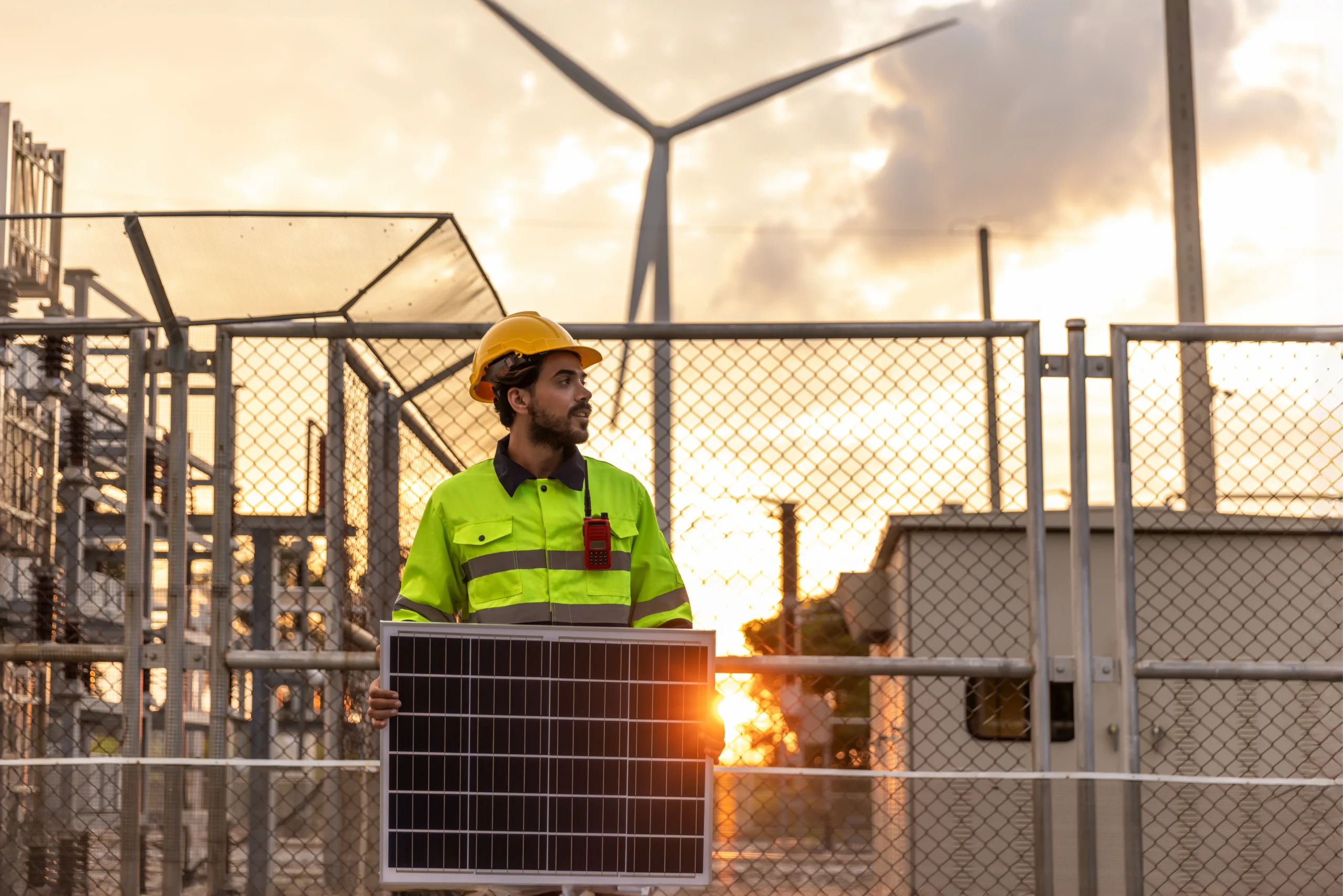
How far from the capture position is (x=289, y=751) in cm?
998

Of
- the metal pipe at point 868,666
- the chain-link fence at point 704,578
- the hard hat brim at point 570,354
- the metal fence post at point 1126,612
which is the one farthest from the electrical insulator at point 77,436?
the metal fence post at point 1126,612

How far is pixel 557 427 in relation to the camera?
405cm

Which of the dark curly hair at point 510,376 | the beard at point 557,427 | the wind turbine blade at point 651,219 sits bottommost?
the beard at point 557,427

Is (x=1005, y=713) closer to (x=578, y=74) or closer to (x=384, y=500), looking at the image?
(x=384, y=500)

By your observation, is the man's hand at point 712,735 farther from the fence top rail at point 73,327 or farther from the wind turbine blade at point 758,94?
the wind turbine blade at point 758,94

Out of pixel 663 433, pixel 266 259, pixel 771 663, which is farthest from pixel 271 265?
pixel 771 663

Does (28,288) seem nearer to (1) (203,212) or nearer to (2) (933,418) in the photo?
(1) (203,212)

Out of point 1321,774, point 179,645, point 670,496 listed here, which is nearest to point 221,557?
point 179,645

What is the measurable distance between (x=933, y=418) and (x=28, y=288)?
19.7 feet

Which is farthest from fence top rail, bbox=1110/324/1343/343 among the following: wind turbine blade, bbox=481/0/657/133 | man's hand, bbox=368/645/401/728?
wind turbine blade, bbox=481/0/657/133

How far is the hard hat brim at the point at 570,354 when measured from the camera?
4156 millimetres

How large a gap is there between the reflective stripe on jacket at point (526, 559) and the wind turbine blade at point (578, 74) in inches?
565

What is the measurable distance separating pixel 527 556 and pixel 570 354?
0.60 m

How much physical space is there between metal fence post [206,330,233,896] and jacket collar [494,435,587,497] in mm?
1923
